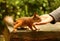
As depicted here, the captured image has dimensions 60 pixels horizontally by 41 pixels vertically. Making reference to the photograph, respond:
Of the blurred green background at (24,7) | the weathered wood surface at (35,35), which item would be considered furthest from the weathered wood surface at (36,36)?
the blurred green background at (24,7)

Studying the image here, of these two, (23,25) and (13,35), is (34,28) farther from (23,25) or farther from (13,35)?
(13,35)

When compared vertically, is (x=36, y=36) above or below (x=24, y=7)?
above

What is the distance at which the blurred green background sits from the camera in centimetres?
278

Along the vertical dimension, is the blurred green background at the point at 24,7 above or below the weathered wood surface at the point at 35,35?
below

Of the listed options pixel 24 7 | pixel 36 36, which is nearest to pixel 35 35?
pixel 36 36

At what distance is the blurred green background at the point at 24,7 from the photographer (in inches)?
110

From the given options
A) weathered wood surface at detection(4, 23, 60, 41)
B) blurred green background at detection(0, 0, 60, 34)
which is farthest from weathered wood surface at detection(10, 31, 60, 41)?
blurred green background at detection(0, 0, 60, 34)

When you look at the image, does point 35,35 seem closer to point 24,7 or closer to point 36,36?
point 36,36

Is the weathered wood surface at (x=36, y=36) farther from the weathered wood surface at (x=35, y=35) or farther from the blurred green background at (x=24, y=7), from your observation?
the blurred green background at (x=24, y=7)

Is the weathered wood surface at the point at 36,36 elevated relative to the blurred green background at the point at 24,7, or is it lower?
elevated

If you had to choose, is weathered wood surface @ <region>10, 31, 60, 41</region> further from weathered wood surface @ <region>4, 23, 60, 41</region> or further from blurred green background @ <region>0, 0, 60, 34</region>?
blurred green background @ <region>0, 0, 60, 34</region>

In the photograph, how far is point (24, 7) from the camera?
2.87 metres

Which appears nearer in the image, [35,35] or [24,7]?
[35,35]

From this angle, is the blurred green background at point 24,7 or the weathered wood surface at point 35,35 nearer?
the weathered wood surface at point 35,35
